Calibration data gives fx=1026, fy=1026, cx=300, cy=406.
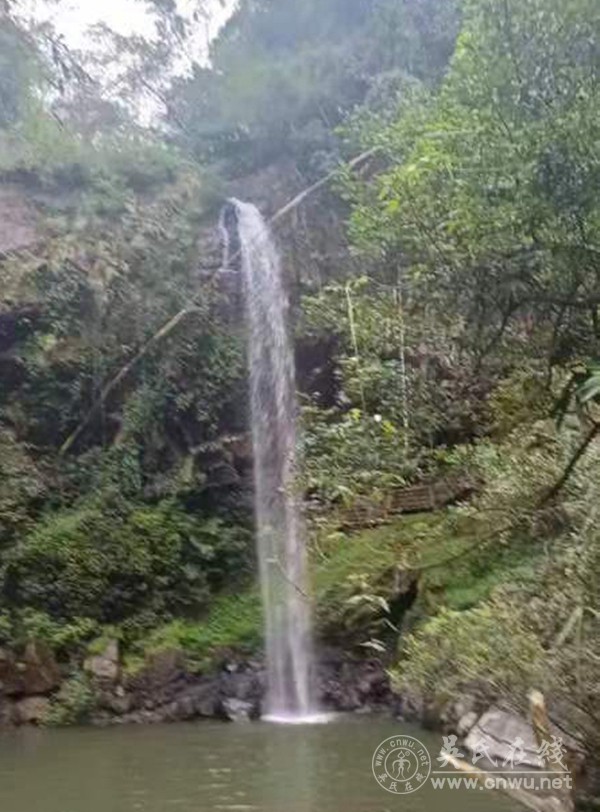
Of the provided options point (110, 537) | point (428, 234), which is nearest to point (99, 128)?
point (110, 537)

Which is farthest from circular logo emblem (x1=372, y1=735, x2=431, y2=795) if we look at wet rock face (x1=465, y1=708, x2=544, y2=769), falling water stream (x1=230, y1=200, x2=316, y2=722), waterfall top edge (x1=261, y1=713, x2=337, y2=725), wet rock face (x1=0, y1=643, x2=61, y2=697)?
wet rock face (x1=0, y1=643, x2=61, y2=697)

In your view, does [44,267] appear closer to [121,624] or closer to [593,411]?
[121,624]

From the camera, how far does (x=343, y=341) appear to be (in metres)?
11.2

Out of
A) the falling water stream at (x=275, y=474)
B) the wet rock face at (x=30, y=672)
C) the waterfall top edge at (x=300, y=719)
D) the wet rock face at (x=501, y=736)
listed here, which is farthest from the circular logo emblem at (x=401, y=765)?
the wet rock face at (x=30, y=672)

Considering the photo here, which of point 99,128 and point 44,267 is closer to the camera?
point 44,267

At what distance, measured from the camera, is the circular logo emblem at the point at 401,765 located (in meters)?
5.92

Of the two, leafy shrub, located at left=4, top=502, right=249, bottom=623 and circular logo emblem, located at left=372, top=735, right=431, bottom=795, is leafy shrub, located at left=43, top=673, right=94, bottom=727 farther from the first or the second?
circular logo emblem, located at left=372, top=735, right=431, bottom=795

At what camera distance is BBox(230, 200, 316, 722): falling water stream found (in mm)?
10453

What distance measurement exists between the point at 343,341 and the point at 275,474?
2.48 m

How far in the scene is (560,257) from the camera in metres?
4.96

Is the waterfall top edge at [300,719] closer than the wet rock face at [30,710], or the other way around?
the waterfall top edge at [300,719]

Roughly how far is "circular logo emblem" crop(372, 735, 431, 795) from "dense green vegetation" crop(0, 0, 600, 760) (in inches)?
17.3

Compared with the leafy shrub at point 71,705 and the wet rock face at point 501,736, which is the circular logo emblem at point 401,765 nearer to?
the wet rock face at point 501,736

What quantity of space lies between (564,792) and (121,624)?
775 centimetres
